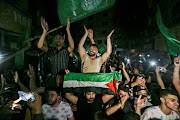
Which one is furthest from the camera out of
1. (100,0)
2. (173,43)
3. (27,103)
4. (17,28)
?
(17,28)

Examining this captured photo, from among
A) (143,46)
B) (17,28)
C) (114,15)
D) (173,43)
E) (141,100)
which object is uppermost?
(114,15)

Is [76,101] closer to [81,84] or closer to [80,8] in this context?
[81,84]

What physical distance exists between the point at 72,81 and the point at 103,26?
3446 centimetres

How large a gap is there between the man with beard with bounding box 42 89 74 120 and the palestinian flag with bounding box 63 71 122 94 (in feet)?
1.45

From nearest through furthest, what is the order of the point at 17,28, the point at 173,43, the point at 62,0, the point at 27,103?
1. the point at 27,103
2. the point at 62,0
3. the point at 173,43
4. the point at 17,28

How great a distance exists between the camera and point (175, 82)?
10.8 feet

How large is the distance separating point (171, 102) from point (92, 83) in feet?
6.39

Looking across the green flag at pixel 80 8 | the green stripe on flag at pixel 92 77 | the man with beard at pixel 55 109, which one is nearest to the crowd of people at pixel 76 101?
the man with beard at pixel 55 109

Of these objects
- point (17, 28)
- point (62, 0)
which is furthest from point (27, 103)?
point (17, 28)

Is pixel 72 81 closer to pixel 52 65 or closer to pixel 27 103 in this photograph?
pixel 52 65

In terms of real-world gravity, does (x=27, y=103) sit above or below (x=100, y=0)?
below

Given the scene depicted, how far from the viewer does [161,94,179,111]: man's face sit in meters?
2.60

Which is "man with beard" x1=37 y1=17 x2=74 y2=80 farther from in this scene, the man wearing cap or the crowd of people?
the man wearing cap

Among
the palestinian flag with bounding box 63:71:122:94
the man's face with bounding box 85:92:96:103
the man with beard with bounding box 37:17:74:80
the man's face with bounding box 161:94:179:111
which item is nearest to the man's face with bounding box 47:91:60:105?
the palestinian flag with bounding box 63:71:122:94
